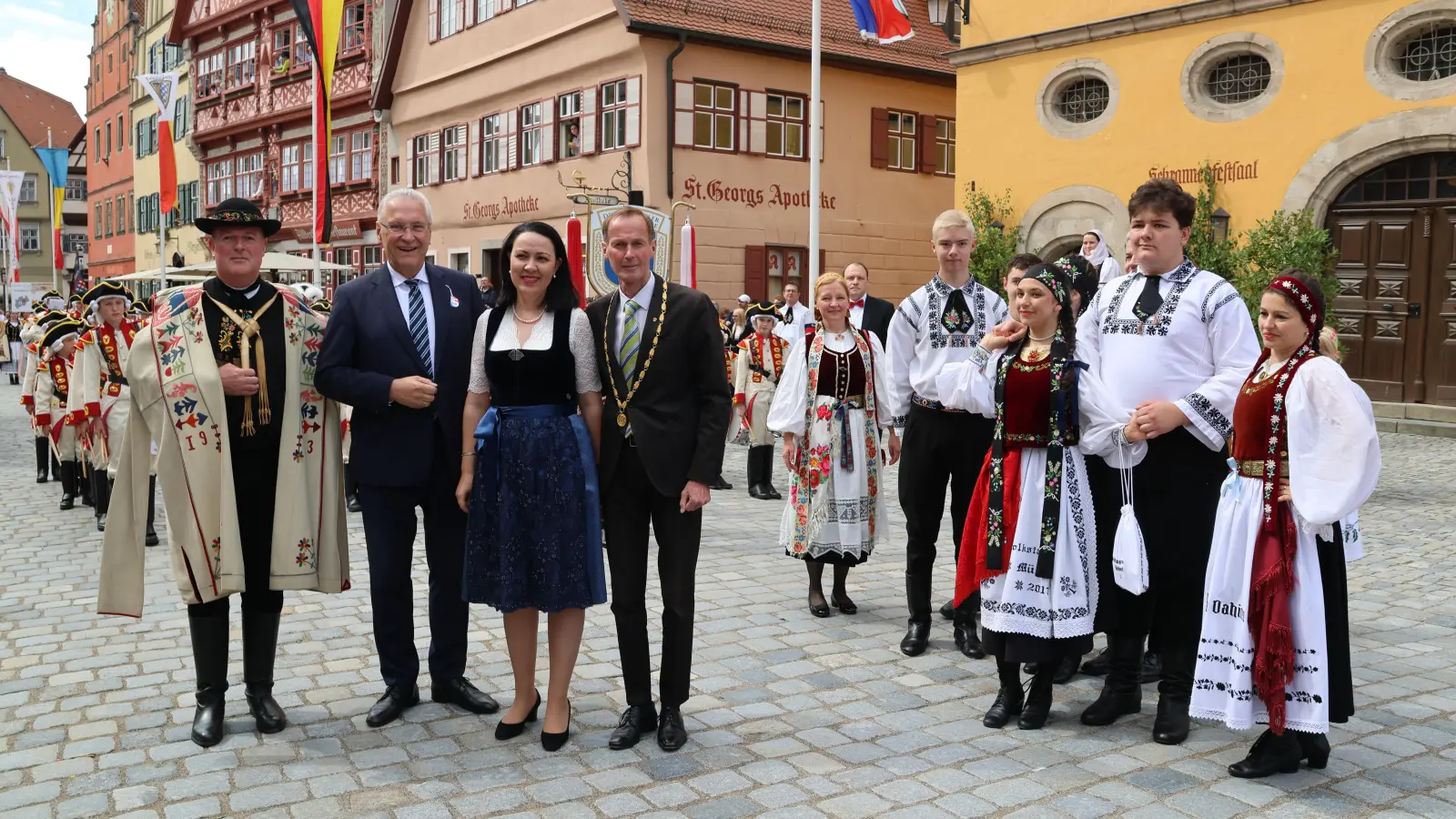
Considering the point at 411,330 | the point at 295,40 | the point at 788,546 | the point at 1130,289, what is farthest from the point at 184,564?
the point at 295,40

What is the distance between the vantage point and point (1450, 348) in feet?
50.1

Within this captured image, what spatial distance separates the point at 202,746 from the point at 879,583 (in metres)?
4.04

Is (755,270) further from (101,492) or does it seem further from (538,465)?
(538,465)

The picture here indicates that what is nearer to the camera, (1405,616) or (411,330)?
(411,330)

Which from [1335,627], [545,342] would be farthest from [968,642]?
[545,342]

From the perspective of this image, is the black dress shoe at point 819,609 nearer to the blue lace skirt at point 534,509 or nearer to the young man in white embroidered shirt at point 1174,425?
the young man in white embroidered shirt at point 1174,425

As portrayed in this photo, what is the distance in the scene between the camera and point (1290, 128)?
16.0 metres

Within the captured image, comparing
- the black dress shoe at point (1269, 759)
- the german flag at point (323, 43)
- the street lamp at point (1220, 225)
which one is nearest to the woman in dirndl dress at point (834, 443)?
the black dress shoe at point (1269, 759)

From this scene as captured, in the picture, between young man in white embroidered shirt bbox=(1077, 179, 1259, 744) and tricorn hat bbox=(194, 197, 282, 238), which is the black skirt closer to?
young man in white embroidered shirt bbox=(1077, 179, 1259, 744)

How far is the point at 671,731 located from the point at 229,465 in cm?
192

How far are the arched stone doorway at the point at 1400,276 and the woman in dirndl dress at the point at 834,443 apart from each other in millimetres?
10968

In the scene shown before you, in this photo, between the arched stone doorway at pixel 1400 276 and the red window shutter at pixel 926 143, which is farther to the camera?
the red window shutter at pixel 926 143

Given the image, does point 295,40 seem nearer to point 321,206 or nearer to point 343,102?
point 343,102

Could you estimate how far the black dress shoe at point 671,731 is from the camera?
14.5ft
